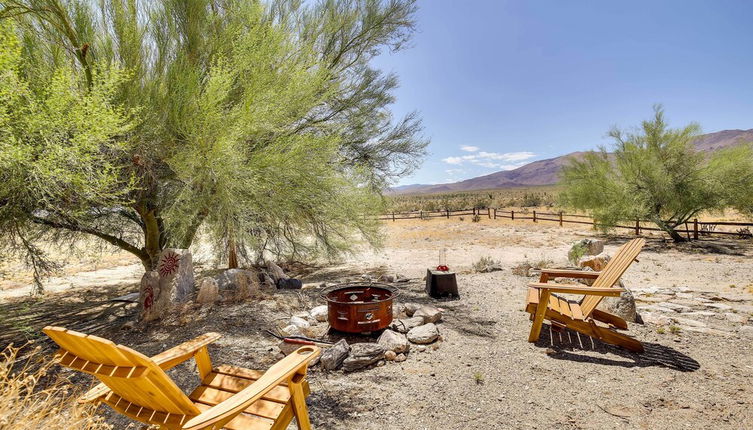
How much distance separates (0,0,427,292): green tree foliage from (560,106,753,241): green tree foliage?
11.1m

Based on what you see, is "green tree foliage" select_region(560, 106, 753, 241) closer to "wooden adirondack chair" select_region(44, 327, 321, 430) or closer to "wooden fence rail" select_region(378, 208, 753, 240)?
"wooden fence rail" select_region(378, 208, 753, 240)

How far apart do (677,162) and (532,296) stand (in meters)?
11.8

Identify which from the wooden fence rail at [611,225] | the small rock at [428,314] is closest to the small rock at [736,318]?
the small rock at [428,314]

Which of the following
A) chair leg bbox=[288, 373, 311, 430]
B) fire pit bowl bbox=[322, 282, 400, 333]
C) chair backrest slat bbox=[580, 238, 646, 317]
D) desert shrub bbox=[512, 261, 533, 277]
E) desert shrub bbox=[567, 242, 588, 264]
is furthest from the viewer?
desert shrub bbox=[567, 242, 588, 264]

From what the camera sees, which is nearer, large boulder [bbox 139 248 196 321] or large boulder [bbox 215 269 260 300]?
large boulder [bbox 139 248 196 321]

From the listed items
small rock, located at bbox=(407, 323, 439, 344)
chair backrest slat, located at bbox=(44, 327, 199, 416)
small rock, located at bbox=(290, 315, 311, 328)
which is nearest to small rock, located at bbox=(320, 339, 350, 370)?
small rock, located at bbox=(407, 323, 439, 344)

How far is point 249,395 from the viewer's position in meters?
1.76

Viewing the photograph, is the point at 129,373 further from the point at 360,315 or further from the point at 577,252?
the point at 577,252

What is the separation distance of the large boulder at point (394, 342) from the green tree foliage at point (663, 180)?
1198 cm

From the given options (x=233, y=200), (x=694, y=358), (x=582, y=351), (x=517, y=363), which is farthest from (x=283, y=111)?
(x=694, y=358)

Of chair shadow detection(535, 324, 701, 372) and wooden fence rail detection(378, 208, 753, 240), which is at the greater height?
wooden fence rail detection(378, 208, 753, 240)

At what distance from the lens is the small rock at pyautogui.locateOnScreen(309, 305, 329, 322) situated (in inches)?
196

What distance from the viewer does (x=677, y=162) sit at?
12297 mm

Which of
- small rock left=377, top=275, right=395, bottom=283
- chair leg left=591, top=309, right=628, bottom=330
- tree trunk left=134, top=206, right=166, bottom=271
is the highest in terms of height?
tree trunk left=134, top=206, right=166, bottom=271
